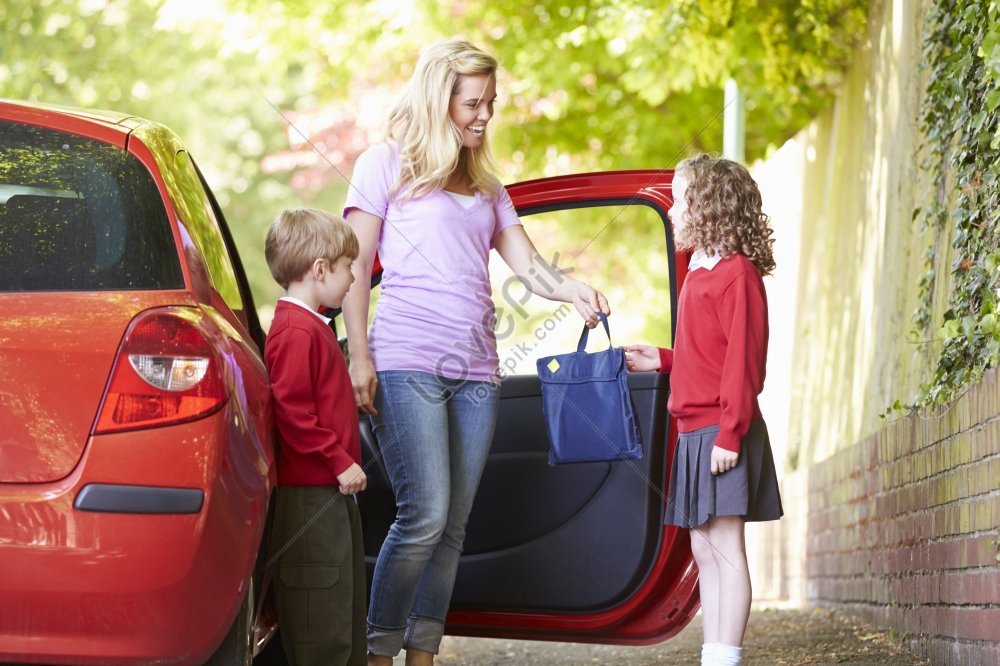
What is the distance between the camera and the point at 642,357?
427cm

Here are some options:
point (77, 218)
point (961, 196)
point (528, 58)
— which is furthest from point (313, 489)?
point (528, 58)

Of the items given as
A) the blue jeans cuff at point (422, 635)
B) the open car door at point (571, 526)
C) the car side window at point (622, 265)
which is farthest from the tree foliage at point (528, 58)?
the blue jeans cuff at point (422, 635)

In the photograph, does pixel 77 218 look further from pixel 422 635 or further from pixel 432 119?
pixel 422 635

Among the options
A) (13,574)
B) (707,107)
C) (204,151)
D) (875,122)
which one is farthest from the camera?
(204,151)

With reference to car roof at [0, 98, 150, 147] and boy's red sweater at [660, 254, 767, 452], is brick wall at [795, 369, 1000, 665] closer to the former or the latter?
boy's red sweater at [660, 254, 767, 452]

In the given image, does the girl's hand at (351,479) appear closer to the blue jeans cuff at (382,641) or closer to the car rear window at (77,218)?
the blue jeans cuff at (382,641)

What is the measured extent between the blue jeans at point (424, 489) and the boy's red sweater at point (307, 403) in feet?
1.14

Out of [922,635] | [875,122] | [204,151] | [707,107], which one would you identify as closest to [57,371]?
[922,635]

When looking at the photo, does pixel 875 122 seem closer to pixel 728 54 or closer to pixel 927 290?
pixel 728 54

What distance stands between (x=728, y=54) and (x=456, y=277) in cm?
468

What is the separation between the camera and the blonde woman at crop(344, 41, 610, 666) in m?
3.97

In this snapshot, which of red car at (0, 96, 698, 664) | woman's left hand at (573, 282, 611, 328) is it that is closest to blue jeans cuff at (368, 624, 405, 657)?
red car at (0, 96, 698, 664)

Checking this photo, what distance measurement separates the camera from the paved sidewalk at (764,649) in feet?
16.7

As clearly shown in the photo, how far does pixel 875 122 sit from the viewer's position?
7180 millimetres
